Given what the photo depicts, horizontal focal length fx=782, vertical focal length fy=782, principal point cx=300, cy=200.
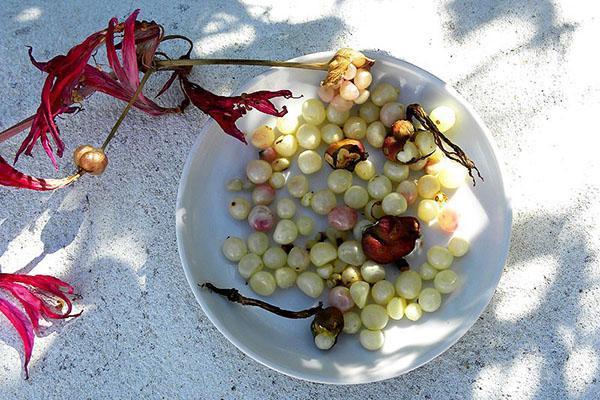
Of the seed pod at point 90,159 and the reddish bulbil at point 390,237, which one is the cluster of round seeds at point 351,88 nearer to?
the reddish bulbil at point 390,237

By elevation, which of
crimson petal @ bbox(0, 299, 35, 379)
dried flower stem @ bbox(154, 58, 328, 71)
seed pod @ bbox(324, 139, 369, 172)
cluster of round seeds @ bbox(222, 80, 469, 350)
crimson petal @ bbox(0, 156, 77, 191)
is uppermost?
dried flower stem @ bbox(154, 58, 328, 71)

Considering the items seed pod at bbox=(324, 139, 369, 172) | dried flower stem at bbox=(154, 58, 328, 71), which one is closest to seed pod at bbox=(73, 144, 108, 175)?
dried flower stem at bbox=(154, 58, 328, 71)

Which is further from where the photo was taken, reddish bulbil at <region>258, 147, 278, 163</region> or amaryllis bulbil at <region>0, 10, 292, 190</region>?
reddish bulbil at <region>258, 147, 278, 163</region>

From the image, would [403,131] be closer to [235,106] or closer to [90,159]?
[235,106]

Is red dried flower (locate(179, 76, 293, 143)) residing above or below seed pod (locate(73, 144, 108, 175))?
above

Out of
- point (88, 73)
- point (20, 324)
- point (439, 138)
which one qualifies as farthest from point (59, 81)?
point (439, 138)

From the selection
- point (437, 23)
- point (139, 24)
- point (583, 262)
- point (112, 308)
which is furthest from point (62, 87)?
point (583, 262)

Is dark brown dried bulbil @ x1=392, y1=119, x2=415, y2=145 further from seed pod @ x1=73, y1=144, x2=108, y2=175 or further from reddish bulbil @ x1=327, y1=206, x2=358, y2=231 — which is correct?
seed pod @ x1=73, y1=144, x2=108, y2=175
